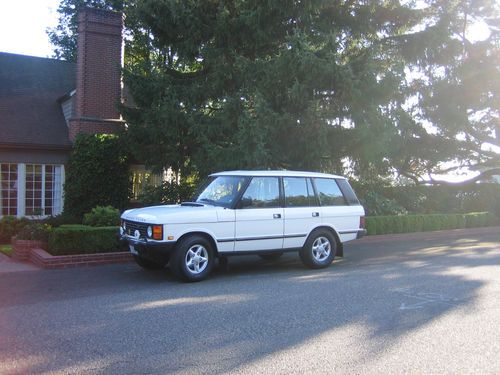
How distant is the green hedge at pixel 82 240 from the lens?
10.3m

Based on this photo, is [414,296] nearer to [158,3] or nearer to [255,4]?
[255,4]

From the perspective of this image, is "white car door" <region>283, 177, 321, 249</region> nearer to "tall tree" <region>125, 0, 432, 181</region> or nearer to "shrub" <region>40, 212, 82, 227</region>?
"tall tree" <region>125, 0, 432, 181</region>

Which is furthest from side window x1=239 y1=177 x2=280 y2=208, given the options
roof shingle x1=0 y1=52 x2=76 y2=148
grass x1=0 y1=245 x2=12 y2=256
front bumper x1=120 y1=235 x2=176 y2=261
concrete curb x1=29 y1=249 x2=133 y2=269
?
roof shingle x1=0 y1=52 x2=76 y2=148

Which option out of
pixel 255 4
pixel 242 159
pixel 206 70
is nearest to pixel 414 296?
pixel 242 159

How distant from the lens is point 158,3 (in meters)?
16.4

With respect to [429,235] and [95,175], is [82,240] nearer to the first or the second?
[95,175]

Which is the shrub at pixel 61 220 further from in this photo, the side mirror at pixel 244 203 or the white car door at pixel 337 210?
the white car door at pixel 337 210

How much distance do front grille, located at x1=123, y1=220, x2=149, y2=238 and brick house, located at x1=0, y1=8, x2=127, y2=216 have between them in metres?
8.50

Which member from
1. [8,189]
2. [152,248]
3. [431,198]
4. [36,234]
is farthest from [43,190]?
[431,198]

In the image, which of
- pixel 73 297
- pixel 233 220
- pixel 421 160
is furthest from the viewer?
pixel 421 160

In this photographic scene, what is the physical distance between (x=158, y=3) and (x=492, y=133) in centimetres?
1847

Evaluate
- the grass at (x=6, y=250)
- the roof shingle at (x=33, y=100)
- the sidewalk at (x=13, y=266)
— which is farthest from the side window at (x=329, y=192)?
the roof shingle at (x=33, y=100)

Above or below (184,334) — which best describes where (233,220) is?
above

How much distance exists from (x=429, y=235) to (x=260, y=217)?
33.0ft
